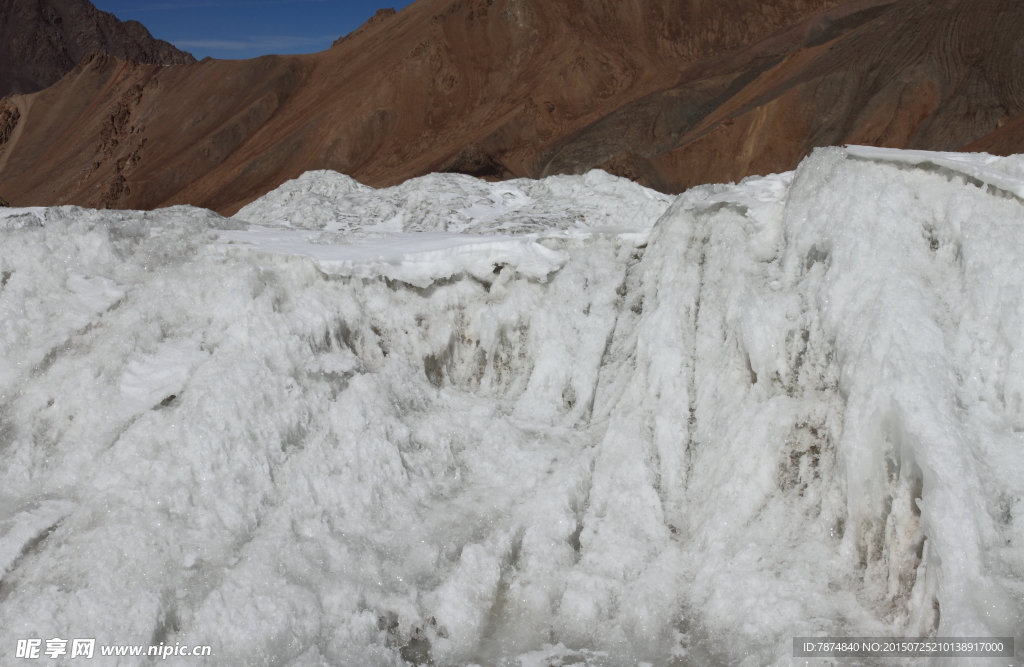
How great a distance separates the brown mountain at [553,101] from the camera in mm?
19594

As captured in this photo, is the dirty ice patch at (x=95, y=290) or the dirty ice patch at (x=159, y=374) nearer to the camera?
the dirty ice patch at (x=159, y=374)

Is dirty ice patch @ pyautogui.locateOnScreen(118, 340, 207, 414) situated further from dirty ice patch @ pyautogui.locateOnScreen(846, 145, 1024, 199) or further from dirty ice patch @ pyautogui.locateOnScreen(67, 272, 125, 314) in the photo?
dirty ice patch @ pyautogui.locateOnScreen(846, 145, 1024, 199)

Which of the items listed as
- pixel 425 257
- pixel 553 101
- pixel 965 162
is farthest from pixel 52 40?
pixel 965 162

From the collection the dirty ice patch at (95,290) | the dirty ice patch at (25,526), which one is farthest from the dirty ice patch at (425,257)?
the dirty ice patch at (25,526)

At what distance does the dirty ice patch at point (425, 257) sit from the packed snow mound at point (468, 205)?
1005mm

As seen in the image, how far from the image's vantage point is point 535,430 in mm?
6996

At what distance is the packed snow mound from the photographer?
9.58m

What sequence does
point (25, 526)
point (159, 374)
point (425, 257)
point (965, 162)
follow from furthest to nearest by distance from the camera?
point (425, 257)
point (159, 374)
point (965, 162)
point (25, 526)

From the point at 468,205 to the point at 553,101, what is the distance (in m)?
16.8

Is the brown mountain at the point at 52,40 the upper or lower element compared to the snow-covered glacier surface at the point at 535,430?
upper

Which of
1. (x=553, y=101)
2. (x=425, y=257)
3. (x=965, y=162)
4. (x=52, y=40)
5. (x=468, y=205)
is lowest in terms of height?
(x=425, y=257)

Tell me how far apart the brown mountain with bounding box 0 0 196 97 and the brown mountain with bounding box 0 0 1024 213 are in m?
36.1

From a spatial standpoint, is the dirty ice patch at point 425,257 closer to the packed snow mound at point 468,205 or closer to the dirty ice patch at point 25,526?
the packed snow mound at point 468,205

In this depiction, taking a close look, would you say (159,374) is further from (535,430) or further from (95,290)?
(535,430)
